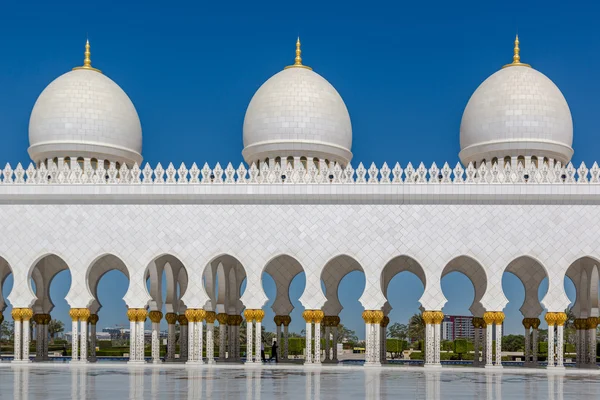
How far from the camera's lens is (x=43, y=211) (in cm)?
2031

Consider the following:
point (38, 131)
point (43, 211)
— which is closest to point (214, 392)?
point (43, 211)

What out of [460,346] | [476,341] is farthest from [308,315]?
[460,346]

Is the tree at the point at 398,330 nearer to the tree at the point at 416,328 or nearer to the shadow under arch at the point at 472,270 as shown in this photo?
the tree at the point at 416,328

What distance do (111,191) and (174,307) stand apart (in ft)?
15.0

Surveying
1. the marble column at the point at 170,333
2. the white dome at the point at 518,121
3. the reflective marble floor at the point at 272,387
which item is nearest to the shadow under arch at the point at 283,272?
the marble column at the point at 170,333

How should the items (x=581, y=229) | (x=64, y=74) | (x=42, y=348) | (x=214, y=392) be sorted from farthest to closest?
(x=64, y=74) → (x=42, y=348) → (x=581, y=229) → (x=214, y=392)

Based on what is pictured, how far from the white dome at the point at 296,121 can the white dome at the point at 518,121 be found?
3.48 metres

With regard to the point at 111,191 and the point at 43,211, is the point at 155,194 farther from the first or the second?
the point at 43,211

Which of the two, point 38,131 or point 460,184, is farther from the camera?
point 38,131

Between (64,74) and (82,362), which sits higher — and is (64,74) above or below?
above

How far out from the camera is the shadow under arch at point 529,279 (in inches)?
859

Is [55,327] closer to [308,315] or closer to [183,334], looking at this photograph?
[183,334]

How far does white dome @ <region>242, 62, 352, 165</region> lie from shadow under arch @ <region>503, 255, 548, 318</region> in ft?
17.7

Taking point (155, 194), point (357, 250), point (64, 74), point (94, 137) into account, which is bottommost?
point (357, 250)
